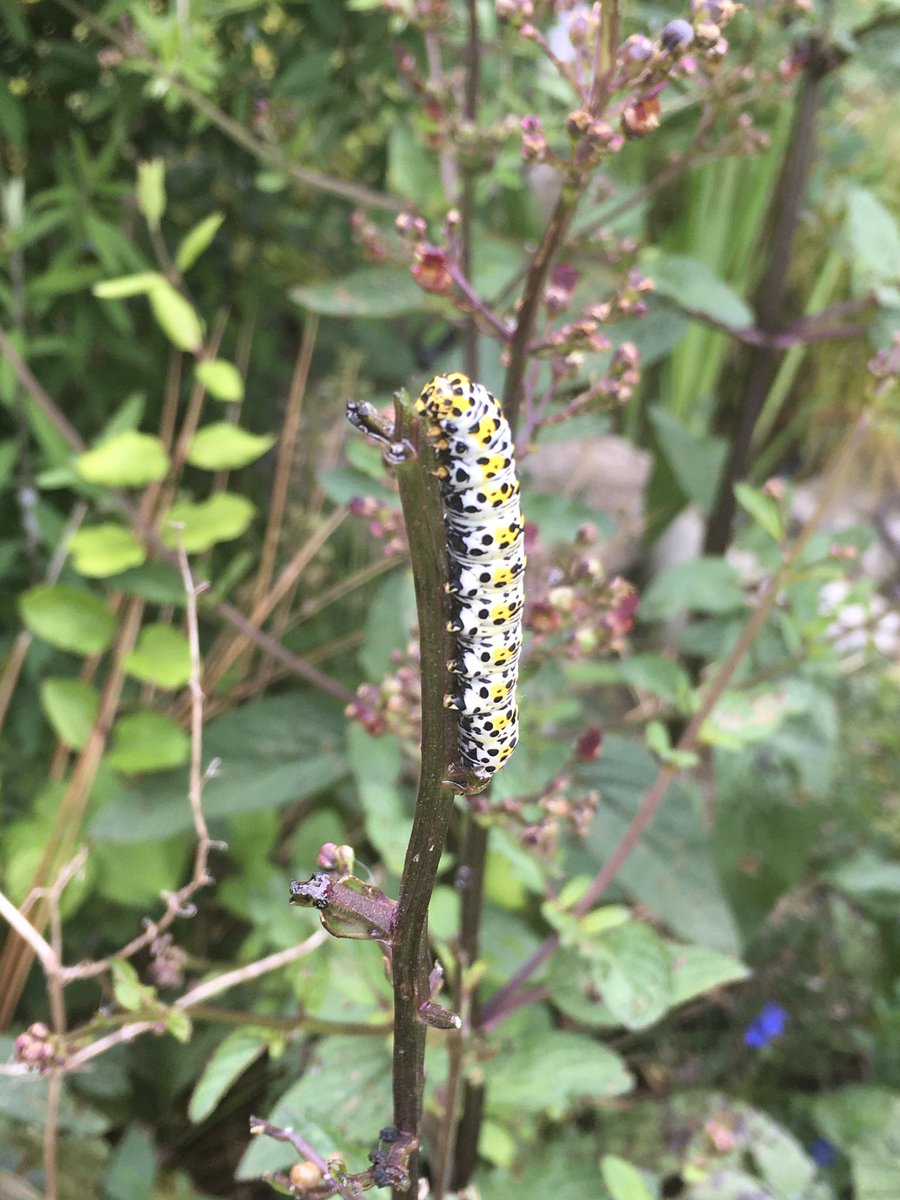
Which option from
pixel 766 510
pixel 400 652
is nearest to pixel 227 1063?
pixel 400 652

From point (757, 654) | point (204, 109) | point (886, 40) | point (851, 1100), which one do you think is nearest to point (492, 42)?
point (204, 109)

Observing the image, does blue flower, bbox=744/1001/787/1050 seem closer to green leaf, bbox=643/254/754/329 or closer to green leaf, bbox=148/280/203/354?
green leaf, bbox=643/254/754/329

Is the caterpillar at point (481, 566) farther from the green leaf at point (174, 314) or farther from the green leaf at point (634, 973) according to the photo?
the green leaf at point (174, 314)

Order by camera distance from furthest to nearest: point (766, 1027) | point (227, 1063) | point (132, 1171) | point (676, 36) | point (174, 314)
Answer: point (766, 1027), point (174, 314), point (132, 1171), point (227, 1063), point (676, 36)

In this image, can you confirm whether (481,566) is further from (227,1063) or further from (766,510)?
(766,510)

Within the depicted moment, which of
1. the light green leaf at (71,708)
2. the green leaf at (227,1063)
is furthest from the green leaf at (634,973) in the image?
the light green leaf at (71,708)

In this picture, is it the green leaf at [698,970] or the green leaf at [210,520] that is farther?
the green leaf at [210,520]

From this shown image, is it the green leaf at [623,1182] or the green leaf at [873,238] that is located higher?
the green leaf at [873,238]

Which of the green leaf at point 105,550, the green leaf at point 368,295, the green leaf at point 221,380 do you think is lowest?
the green leaf at point 105,550
